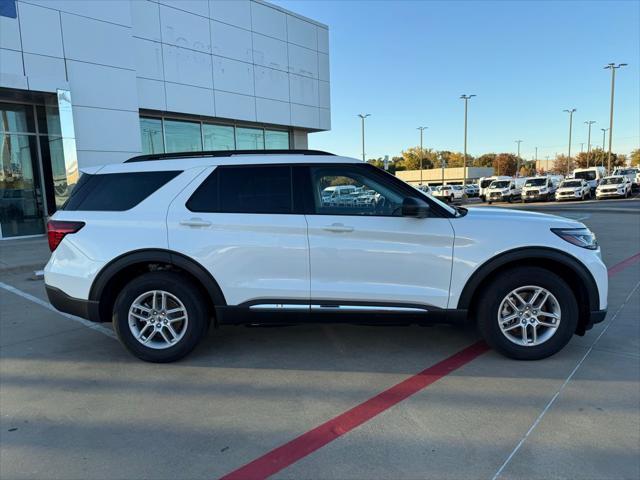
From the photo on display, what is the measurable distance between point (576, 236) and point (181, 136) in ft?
50.1

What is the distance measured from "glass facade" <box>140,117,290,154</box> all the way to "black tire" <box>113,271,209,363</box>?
12.1 m

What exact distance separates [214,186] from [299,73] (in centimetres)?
1674

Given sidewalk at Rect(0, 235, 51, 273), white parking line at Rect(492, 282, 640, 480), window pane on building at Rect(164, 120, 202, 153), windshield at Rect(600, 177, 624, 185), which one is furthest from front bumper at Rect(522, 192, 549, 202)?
sidewalk at Rect(0, 235, 51, 273)

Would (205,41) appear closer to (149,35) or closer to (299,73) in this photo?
(149,35)

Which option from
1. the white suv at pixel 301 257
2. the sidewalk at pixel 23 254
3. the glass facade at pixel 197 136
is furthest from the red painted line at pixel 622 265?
the glass facade at pixel 197 136

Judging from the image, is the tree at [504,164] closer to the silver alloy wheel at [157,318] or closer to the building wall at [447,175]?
the building wall at [447,175]

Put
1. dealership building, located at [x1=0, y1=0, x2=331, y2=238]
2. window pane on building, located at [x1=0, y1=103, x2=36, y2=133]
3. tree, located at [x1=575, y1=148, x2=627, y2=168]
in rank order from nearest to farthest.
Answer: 1. dealership building, located at [x1=0, y1=0, x2=331, y2=238]
2. window pane on building, located at [x1=0, y1=103, x2=36, y2=133]
3. tree, located at [x1=575, y1=148, x2=627, y2=168]

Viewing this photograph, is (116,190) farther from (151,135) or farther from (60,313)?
(151,135)

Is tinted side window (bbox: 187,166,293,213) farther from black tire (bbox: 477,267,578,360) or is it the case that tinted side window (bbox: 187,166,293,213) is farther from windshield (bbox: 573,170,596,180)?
windshield (bbox: 573,170,596,180)

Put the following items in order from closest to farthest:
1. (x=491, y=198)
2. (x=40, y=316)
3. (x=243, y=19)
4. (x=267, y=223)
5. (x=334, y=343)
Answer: (x=267, y=223), (x=334, y=343), (x=40, y=316), (x=243, y=19), (x=491, y=198)

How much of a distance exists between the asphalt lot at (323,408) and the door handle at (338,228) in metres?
1.19

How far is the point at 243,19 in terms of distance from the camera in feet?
55.7

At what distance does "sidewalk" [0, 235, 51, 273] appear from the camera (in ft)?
28.5

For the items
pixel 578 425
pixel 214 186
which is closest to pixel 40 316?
pixel 214 186
